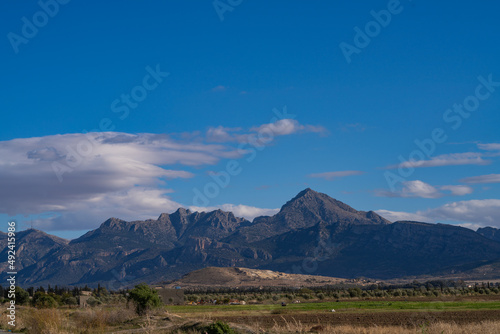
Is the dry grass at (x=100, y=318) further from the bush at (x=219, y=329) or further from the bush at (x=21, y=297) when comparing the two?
the bush at (x=21, y=297)

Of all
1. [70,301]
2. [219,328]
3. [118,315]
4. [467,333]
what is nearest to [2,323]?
[118,315]

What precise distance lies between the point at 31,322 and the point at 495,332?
24.8 metres

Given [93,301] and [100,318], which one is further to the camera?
[93,301]

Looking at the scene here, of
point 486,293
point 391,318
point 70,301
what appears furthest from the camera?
point 486,293

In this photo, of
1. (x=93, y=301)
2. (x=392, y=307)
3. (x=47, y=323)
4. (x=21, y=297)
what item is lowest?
(x=392, y=307)

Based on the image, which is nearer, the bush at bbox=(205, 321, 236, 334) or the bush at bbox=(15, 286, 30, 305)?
the bush at bbox=(205, 321, 236, 334)

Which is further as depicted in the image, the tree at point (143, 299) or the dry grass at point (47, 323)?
the tree at point (143, 299)

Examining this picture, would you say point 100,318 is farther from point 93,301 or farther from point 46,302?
point 93,301

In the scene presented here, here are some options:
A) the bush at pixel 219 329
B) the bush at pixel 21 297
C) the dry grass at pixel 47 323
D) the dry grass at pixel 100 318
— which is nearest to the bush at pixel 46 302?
the bush at pixel 21 297

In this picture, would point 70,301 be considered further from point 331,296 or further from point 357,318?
point 357,318

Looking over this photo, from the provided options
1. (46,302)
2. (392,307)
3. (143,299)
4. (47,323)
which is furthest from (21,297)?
(47,323)

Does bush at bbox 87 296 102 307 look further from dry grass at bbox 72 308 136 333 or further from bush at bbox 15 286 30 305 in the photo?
dry grass at bbox 72 308 136 333

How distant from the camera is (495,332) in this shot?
2658 centimetres

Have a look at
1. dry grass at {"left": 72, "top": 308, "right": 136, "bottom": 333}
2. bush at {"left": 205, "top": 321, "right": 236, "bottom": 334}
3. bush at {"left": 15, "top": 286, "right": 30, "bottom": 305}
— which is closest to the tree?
dry grass at {"left": 72, "top": 308, "right": 136, "bottom": 333}
